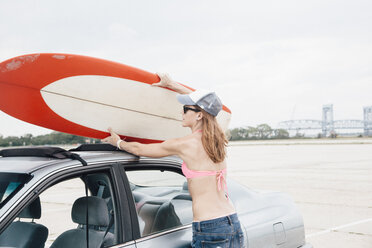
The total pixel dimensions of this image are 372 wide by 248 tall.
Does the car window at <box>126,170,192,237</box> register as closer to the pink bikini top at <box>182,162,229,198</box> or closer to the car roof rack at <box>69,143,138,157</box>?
the car roof rack at <box>69,143,138,157</box>

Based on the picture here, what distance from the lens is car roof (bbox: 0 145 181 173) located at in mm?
2440

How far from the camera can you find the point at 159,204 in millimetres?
3109

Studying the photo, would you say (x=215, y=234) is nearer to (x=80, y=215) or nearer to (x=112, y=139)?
(x=80, y=215)

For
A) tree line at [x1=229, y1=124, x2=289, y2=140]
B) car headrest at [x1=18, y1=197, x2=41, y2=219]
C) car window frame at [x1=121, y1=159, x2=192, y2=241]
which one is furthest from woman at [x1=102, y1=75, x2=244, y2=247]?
tree line at [x1=229, y1=124, x2=289, y2=140]

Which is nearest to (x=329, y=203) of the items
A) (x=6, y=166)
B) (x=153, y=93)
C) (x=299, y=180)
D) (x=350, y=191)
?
(x=350, y=191)

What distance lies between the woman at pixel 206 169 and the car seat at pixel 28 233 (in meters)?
0.76

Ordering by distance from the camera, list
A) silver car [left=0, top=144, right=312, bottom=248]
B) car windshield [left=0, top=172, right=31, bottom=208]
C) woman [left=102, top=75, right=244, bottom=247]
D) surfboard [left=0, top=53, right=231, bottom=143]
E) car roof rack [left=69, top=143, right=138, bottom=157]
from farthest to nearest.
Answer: surfboard [left=0, top=53, right=231, bottom=143]
car roof rack [left=69, top=143, right=138, bottom=157]
woman [left=102, top=75, right=244, bottom=247]
silver car [left=0, top=144, right=312, bottom=248]
car windshield [left=0, top=172, right=31, bottom=208]

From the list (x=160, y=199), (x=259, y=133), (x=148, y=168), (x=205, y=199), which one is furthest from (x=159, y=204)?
(x=259, y=133)

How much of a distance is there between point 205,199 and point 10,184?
1.19 metres

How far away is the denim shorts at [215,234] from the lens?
2.64 metres

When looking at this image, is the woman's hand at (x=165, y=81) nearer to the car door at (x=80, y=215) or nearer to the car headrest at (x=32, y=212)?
the car door at (x=80, y=215)

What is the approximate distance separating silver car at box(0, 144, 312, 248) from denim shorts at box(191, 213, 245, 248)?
0.21m

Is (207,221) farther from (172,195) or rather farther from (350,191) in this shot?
(350,191)

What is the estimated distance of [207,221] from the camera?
105 inches
